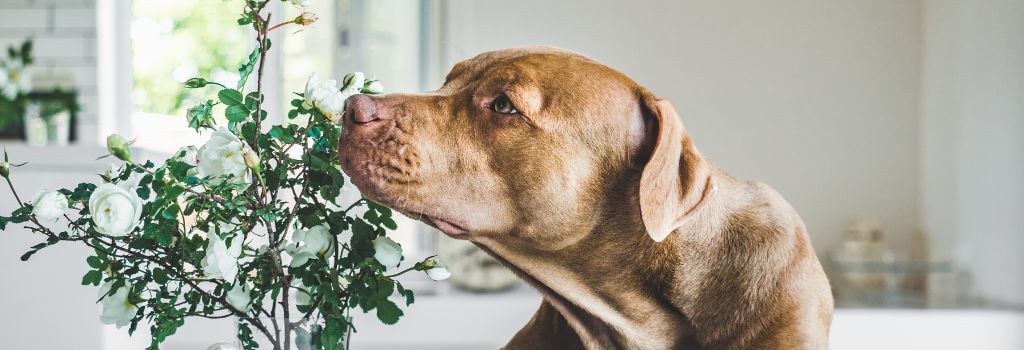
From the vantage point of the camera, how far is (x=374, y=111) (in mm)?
847

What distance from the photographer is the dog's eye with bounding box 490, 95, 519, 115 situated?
92 centimetres

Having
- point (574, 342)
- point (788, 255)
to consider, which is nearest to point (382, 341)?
point (574, 342)

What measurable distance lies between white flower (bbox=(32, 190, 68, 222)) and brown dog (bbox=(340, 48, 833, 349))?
278mm

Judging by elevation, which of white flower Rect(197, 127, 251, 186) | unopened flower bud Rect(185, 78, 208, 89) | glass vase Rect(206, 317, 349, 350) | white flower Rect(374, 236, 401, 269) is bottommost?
glass vase Rect(206, 317, 349, 350)

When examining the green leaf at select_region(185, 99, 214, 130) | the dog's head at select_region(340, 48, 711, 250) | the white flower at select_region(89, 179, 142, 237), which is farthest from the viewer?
the dog's head at select_region(340, 48, 711, 250)

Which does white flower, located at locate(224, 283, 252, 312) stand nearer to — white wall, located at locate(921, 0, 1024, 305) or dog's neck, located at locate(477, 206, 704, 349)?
dog's neck, located at locate(477, 206, 704, 349)

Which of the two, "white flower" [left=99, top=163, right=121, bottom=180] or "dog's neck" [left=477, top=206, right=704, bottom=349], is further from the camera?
"dog's neck" [left=477, top=206, right=704, bottom=349]

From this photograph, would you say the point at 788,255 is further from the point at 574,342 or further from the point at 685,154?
the point at 574,342

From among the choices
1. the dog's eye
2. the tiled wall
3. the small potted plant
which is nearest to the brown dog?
the dog's eye

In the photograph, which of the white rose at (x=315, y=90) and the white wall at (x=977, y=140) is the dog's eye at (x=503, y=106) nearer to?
the white rose at (x=315, y=90)

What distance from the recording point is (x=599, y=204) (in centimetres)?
96

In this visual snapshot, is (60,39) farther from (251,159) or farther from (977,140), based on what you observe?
(977,140)

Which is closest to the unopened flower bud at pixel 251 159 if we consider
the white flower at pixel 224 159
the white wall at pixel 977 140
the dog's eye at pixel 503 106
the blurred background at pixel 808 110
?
the white flower at pixel 224 159

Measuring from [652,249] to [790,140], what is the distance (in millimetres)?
2637
